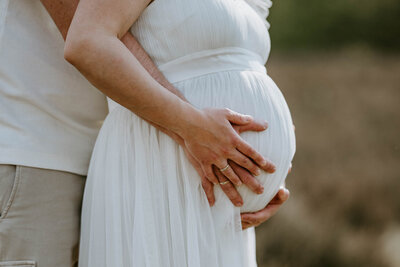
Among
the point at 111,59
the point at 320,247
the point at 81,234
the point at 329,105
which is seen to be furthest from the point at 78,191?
the point at 329,105

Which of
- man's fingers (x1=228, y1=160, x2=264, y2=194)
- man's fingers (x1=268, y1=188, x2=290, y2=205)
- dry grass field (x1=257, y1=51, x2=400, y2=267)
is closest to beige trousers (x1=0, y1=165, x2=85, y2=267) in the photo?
man's fingers (x1=228, y1=160, x2=264, y2=194)

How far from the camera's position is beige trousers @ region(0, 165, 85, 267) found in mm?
1400

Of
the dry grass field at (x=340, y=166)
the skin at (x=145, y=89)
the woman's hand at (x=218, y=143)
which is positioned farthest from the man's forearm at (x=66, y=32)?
the dry grass field at (x=340, y=166)

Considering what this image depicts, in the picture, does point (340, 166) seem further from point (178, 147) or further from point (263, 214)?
point (178, 147)

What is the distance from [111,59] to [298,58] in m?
5.98

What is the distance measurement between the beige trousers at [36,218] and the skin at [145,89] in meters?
0.34

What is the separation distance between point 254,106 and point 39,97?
0.60 metres

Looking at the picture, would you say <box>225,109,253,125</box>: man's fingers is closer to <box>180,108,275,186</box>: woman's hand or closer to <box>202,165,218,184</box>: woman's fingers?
<box>180,108,275,186</box>: woman's hand

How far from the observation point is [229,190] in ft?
4.72

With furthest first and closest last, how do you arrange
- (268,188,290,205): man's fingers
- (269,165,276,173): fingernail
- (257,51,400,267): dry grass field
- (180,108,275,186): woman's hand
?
(257,51,400,267): dry grass field < (268,188,290,205): man's fingers < (269,165,276,173): fingernail < (180,108,275,186): woman's hand

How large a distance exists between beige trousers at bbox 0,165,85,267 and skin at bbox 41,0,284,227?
0.34 metres

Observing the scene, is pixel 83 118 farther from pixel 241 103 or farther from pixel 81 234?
pixel 241 103

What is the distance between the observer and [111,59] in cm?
127

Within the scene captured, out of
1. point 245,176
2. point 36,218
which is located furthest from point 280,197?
point 36,218
